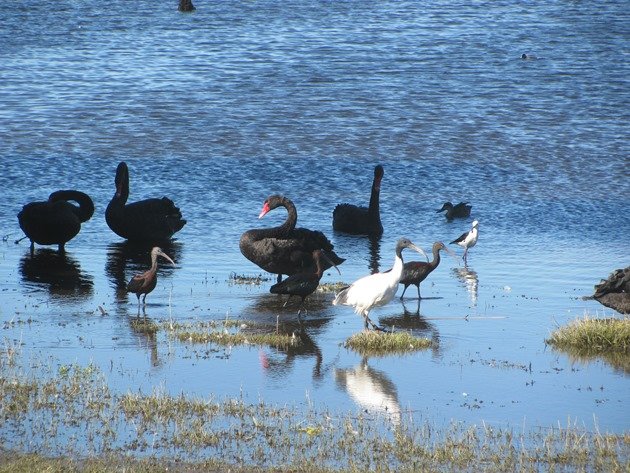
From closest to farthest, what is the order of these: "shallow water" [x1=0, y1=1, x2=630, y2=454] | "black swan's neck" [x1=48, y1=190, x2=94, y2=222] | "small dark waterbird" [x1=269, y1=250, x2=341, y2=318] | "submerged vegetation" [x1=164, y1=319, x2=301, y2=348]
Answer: "shallow water" [x1=0, y1=1, x2=630, y2=454], "submerged vegetation" [x1=164, y1=319, x2=301, y2=348], "small dark waterbird" [x1=269, y1=250, x2=341, y2=318], "black swan's neck" [x1=48, y1=190, x2=94, y2=222]

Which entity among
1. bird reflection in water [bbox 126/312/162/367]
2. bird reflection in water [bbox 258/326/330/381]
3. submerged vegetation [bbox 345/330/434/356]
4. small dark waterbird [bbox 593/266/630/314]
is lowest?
bird reflection in water [bbox 126/312/162/367]

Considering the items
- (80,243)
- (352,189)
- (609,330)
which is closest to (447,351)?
(609,330)

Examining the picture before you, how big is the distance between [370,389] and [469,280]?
7307mm

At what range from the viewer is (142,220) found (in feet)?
76.8

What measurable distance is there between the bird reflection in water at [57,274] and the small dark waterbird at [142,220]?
1515mm

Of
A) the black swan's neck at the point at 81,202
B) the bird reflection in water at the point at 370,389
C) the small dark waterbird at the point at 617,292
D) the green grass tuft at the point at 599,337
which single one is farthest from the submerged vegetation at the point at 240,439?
the black swan's neck at the point at 81,202

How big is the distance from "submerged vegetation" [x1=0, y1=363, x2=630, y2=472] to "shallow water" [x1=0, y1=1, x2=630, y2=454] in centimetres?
72

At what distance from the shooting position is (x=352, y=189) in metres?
30.3

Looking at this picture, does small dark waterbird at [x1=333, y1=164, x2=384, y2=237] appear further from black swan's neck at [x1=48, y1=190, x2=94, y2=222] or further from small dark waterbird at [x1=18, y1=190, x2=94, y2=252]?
small dark waterbird at [x1=18, y1=190, x2=94, y2=252]

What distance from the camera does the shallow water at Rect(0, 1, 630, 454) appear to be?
14.0 m

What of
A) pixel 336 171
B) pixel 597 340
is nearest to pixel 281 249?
pixel 597 340

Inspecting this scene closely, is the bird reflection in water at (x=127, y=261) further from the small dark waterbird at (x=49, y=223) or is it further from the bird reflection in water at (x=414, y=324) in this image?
the bird reflection in water at (x=414, y=324)

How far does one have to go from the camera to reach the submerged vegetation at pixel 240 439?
10641 mm

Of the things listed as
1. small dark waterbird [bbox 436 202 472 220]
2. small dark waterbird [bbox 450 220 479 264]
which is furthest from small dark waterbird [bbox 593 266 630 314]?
small dark waterbird [bbox 436 202 472 220]
